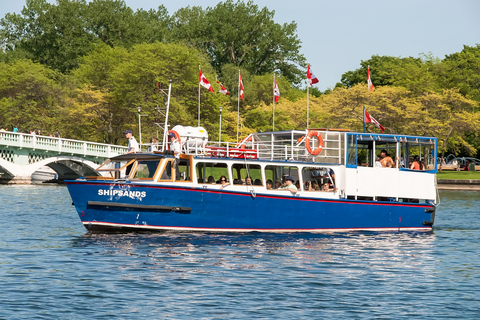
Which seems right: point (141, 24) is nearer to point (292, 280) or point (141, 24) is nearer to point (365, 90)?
point (365, 90)

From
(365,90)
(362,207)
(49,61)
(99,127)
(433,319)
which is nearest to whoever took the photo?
(433,319)

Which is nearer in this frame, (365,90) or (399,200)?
(399,200)

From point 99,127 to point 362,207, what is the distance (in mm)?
69887

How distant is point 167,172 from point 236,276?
27.4ft

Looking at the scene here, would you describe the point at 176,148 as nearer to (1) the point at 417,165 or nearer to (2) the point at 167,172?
(2) the point at 167,172

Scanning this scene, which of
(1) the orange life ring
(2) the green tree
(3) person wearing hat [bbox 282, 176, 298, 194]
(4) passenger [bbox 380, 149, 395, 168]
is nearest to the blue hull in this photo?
(3) person wearing hat [bbox 282, 176, 298, 194]

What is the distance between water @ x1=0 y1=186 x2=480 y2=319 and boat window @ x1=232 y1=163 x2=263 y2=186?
7.00 ft

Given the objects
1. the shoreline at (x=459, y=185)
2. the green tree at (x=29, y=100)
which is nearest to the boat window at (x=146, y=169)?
the shoreline at (x=459, y=185)

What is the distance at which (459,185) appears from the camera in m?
77.2

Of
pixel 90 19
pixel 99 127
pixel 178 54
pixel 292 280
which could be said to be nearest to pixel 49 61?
pixel 90 19

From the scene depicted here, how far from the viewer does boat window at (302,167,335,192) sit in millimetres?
30922

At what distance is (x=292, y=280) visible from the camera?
2083cm

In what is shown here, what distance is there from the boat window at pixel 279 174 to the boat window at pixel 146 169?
465cm

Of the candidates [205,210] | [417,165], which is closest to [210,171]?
[205,210]
